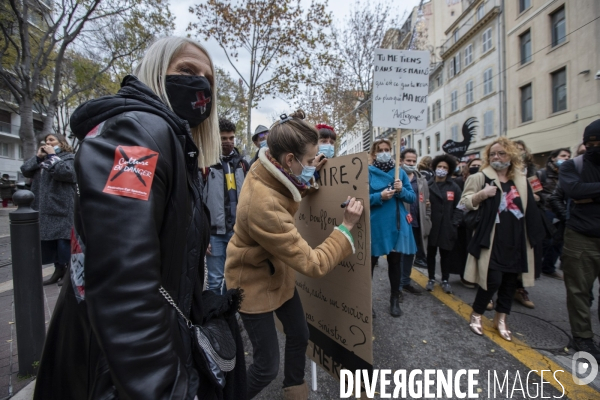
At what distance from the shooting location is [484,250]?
10.3 feet

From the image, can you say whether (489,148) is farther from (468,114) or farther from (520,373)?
(468,114)

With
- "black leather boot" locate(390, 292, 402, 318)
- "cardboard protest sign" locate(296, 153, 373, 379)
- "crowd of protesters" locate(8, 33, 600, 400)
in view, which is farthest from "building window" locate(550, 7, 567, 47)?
"cardboard protest sign" locate(296, 153, 373, 379)

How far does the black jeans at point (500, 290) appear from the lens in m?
3.04

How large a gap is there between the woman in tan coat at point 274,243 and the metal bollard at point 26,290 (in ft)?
5.44

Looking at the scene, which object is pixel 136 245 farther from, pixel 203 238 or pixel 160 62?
pixel 160 62

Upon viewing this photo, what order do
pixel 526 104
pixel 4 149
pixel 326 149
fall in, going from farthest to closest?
pixel 4 149, pixel 526 104, pixel 326 149

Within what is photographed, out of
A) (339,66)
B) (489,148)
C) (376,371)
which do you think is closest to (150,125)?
(376,371)

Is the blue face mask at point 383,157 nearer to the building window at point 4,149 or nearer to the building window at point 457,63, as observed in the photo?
the building window at point 457,63

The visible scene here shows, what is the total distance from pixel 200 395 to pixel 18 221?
7.58 ft

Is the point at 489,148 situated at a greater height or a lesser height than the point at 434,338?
greater

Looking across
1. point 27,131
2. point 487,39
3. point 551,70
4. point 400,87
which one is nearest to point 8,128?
point 27,131

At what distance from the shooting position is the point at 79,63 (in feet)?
48.5

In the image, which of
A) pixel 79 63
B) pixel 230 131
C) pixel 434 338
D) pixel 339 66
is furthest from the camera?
pixel 339 66

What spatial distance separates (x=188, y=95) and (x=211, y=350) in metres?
0.83
